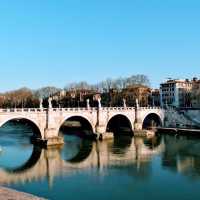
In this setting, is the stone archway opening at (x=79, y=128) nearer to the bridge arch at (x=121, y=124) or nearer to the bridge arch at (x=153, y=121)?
the bridge arch at (x=121, y=124)

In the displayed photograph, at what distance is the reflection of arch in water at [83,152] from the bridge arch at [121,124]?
9.29 metres

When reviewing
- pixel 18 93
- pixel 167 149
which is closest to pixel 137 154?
pixel 167 149

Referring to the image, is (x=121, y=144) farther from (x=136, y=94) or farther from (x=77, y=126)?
(x=136, y=94)

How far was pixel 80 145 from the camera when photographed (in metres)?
41.8

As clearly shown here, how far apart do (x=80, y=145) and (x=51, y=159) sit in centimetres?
893

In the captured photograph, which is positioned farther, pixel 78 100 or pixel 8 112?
pixel 78 100

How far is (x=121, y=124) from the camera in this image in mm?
55594

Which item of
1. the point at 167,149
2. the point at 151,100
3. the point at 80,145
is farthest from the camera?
the point at 151,100

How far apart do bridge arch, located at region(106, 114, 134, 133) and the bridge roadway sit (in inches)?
12.6

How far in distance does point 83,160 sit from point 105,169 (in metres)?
5.09

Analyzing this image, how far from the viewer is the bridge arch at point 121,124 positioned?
52209mm

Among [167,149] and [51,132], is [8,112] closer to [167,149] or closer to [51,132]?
[51,132]

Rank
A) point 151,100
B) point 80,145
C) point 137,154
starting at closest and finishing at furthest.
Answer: point 137,154
point 80,145
point 151,100

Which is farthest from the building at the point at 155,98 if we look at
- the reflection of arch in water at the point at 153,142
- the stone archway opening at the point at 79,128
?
the reflection of arch in water at the point at 153,142
